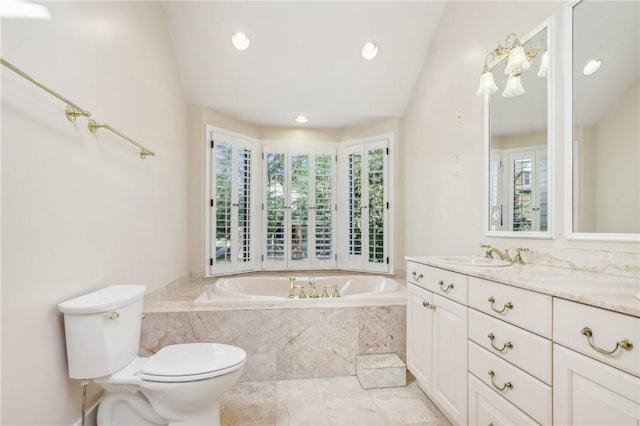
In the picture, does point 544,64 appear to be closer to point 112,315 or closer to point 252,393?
point 112,315

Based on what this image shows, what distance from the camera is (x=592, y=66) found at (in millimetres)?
1363

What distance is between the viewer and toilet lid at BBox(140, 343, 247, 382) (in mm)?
1342

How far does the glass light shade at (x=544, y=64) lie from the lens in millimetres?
1565

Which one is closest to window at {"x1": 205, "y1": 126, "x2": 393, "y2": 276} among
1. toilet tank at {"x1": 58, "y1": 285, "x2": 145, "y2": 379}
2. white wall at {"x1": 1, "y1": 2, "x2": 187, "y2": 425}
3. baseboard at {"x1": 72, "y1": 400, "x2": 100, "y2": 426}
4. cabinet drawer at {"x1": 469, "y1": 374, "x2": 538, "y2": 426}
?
white wall at {"x1": 1, "y1": 2, "x2": 187, "y2": 425}

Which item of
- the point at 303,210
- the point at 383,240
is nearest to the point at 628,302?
the point at 383,240

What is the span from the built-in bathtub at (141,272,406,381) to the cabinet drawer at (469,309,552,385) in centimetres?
96

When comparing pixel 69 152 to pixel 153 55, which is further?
pixel 153 55

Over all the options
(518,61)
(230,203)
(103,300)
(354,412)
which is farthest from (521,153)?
(230,203)

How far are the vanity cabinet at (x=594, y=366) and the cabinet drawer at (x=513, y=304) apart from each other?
45mm

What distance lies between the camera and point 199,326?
2.10m

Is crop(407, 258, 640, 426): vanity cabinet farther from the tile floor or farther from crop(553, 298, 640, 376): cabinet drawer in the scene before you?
the tile floor

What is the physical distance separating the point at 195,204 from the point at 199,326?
143 centimetres

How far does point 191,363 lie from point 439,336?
1.23 meters

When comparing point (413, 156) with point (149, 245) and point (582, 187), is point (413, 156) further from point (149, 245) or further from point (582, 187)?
point (149, 245)
